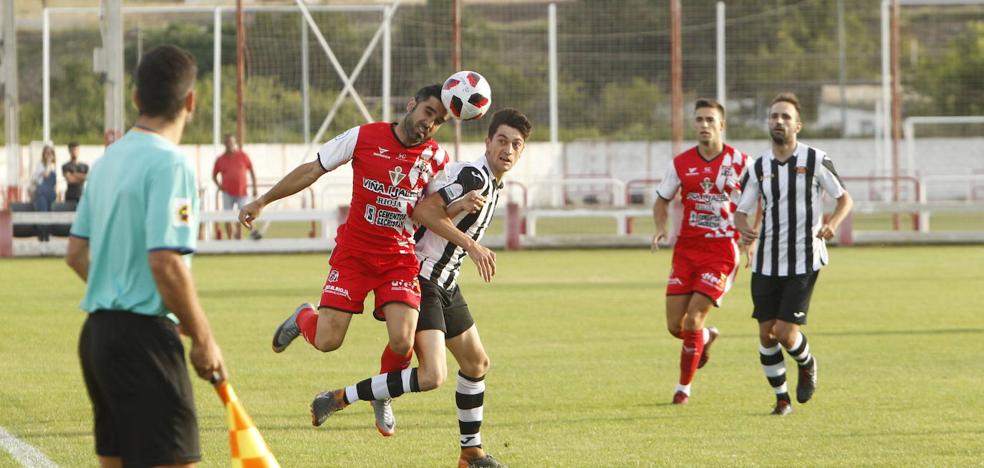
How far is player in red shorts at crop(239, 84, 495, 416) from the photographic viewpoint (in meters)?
7.91

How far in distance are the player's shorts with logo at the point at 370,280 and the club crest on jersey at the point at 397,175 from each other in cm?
41

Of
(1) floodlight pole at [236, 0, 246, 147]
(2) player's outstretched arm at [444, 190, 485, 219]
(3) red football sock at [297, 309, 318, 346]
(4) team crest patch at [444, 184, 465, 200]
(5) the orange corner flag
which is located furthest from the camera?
(1) floodlight pole at [236, 0, 246, 147]

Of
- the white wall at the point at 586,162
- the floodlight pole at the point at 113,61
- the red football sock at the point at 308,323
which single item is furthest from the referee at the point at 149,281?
the white wall at the point at 586,162

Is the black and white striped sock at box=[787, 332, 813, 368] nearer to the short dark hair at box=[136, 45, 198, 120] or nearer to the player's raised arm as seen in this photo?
the player's raised arm

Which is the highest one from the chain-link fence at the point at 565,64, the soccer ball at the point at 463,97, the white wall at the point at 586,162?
the chain-link fence at the point at 565,64

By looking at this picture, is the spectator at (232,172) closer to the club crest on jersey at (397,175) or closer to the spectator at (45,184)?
the spectator at (45,184)

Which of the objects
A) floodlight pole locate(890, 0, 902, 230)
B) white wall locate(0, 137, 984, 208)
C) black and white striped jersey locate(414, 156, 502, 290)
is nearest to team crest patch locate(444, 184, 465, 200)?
black and white striped jersey locate(414, 156, 502, 290)

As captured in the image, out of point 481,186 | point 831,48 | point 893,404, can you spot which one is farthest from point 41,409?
point 831,48

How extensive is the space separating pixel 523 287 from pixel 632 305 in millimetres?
2576

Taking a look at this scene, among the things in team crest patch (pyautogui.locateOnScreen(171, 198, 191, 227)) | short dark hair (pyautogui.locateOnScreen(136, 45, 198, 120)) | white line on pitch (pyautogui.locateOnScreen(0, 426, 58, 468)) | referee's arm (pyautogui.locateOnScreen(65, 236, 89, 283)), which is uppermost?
short dark hair (pyautogui.locateOnScreen(136, 45, 198, 120))

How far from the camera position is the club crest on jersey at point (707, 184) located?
411 inches

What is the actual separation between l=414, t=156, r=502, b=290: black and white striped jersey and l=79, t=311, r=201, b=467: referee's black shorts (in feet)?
10.2

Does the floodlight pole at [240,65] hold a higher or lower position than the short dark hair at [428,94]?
higher

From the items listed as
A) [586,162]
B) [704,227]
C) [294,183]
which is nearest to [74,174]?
[704,227]
